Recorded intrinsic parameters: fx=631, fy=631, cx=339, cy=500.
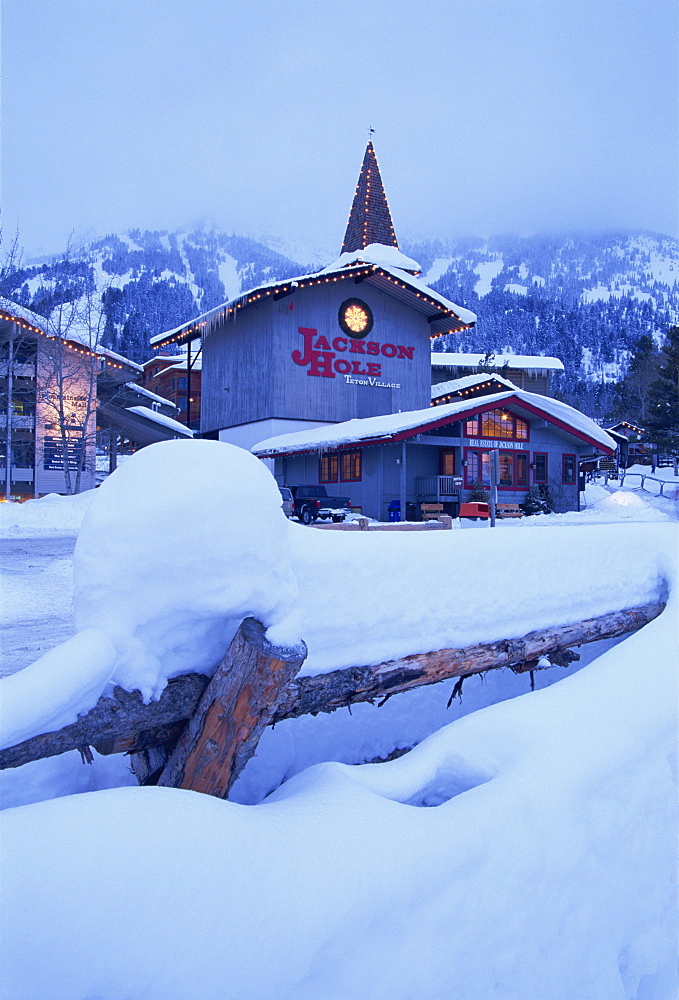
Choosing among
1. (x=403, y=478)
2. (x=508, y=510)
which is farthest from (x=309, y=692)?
(x=508, y=510)

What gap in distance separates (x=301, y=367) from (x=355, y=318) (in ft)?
11.1

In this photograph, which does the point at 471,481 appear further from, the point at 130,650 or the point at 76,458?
the point at 130,650

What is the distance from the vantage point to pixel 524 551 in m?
4.69

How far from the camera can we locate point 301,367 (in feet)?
84.5

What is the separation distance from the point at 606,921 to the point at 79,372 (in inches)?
1016

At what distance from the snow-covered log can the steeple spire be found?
1201 inches

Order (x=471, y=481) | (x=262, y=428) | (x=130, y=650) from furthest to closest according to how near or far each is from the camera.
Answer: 1. (x=262, y=428)
2. (x=471, y=481)
3. (x=130, y=650)

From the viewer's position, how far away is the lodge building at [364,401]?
23.2 meters

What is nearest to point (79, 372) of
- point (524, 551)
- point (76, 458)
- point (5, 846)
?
point (76, 458)

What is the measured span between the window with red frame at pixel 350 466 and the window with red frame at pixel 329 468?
391mm

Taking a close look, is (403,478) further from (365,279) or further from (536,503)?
(365,279)

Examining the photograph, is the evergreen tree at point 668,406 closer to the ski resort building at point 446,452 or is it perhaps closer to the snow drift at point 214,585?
the ski resort building at point 446,452

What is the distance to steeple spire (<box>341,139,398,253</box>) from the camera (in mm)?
32219

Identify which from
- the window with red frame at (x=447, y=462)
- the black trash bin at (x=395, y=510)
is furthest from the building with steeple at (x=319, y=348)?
the black trash bin at (x=395, y=510)
